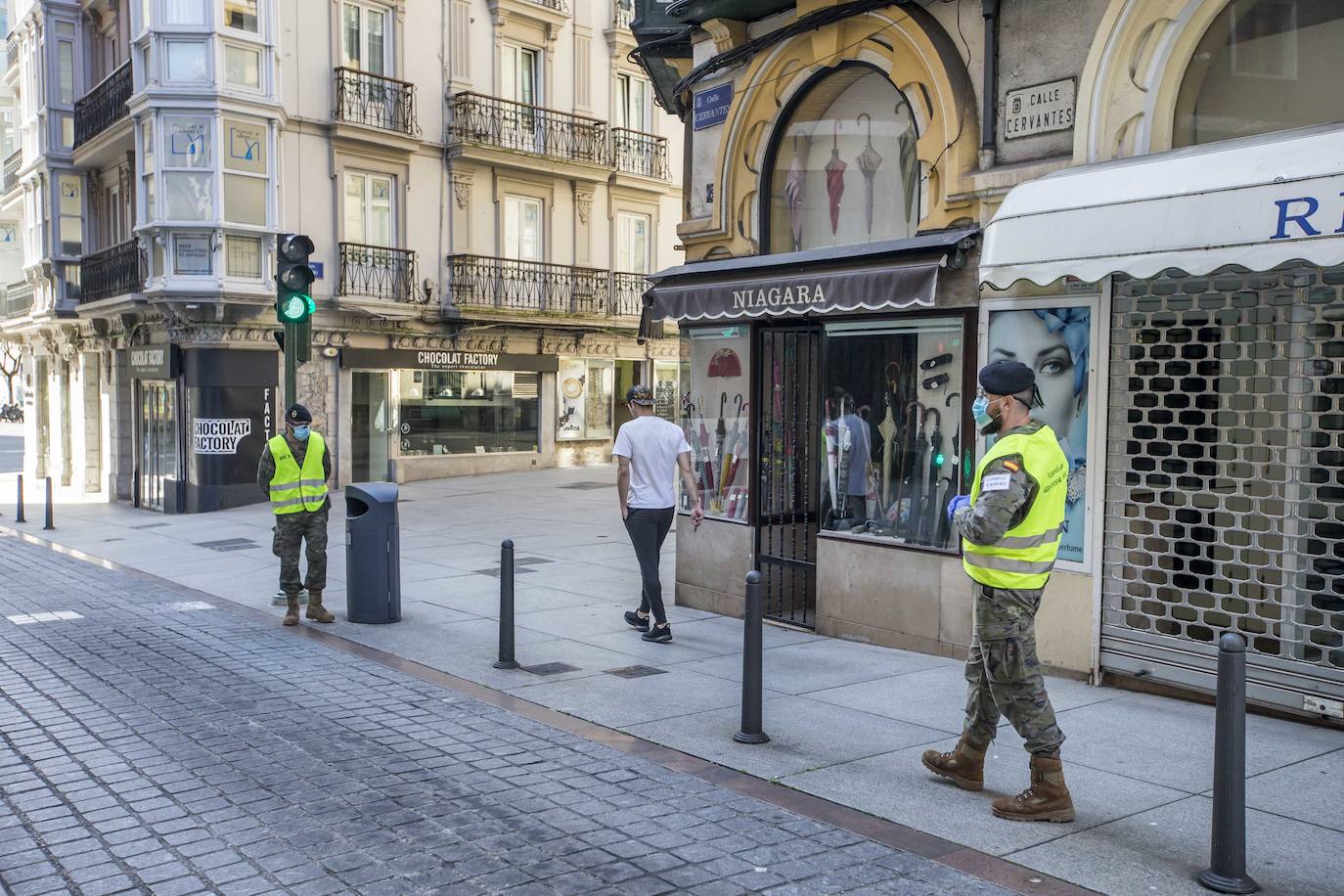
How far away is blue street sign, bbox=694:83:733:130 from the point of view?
10273mm

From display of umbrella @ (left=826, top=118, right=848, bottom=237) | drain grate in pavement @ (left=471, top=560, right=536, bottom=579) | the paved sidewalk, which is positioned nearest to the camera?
the paved sidewalk

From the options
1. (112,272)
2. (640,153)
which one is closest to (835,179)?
(112,272)

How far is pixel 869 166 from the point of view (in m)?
9.48

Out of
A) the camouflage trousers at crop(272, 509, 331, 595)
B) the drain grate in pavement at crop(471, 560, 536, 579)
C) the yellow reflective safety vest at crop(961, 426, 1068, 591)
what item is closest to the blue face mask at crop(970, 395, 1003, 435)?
the yellow reflective safety vest at crop(961, 426, 1068, 591)

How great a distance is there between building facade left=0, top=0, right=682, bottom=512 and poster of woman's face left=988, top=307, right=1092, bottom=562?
15008mm

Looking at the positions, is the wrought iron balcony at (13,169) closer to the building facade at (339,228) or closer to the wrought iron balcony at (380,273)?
the building facade at (339,228)

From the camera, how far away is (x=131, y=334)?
75.5ft

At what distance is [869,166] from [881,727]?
498cm

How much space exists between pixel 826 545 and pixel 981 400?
12.8 ft

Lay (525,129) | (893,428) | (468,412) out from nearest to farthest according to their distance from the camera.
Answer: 1. (893,428)
2. (468,412)
3. (525,129)

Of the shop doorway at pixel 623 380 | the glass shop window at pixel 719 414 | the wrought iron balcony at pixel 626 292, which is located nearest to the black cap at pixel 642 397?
the glass shop window at pixel 719 414

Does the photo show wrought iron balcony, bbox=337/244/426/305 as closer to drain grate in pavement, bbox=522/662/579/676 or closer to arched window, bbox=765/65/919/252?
arched window, bbox=765/65/919/252

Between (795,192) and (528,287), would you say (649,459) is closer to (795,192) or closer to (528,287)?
(795,192)

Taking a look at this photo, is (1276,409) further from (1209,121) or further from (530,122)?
(530,122)
